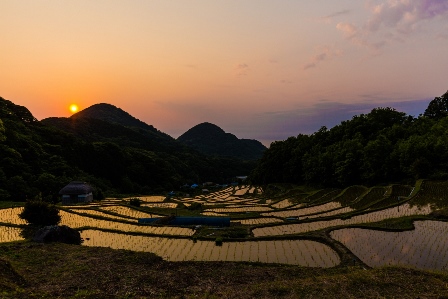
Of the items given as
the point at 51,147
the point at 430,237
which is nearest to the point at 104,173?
the point at 51,147

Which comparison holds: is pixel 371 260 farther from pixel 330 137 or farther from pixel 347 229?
pixel 330 137

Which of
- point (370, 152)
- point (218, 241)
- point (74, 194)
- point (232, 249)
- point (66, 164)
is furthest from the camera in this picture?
point (66, 164)

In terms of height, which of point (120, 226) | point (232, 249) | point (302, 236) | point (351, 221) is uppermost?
point (120, 226)

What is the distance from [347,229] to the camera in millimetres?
20469

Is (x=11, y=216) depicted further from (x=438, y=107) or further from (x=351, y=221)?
(x=438, y=107)

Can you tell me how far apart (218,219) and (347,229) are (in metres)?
11.2

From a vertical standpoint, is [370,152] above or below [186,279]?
above

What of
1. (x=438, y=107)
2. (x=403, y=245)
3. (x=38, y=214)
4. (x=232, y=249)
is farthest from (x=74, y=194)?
(x=438, y=107)

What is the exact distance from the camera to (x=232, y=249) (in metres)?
17.0

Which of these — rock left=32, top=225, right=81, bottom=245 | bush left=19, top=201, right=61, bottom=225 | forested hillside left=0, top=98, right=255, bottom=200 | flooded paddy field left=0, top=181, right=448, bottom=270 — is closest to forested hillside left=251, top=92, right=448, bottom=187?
flooded paddy field left=0, top=181, right=448, bottom=270

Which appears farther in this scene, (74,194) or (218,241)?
(74,194)

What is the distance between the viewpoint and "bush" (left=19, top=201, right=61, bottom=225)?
68.1 feet

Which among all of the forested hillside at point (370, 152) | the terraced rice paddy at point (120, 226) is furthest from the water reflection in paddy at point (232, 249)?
the forested hillside at point (370, 152)

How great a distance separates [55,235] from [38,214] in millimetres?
5636
